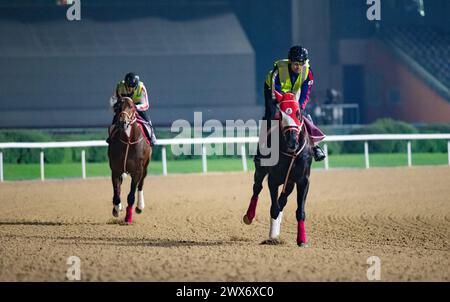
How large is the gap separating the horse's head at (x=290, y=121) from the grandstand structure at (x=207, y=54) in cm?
2134

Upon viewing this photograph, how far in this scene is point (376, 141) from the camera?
2747 cm

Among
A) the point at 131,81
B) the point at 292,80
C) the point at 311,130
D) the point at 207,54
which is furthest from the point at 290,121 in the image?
the point at 207,54

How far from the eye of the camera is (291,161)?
11.4 m

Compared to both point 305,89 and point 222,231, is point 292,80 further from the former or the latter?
point 222,231

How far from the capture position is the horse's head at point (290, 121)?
10992mm

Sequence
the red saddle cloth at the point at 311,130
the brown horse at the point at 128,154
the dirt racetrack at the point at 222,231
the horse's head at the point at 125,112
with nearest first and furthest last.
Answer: the dirt racetrack at the point at 222,231
the red saddle cloth at the point at 311,130
the horse's head at the point at 125,112
the brown horse at the point at 128,154

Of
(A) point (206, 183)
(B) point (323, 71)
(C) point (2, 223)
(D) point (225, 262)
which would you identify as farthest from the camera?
(B) point (323, 71)

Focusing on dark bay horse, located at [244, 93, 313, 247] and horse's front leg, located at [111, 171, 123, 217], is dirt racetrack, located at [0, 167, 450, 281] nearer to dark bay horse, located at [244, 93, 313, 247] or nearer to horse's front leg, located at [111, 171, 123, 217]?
horse's front leg, located at [111, 171, 123, 217]

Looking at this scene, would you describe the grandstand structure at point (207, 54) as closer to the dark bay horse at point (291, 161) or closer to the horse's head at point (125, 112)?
the horse's head at point (125, 112)

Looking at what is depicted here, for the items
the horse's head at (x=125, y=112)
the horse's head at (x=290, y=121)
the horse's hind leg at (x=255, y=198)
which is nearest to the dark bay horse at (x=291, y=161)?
the horse's head at (x=290, y=121)

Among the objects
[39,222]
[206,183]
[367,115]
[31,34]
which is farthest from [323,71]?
[39,222]

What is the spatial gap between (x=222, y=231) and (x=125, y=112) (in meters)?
2.14
